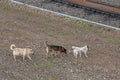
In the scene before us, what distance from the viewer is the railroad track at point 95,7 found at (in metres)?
20.3

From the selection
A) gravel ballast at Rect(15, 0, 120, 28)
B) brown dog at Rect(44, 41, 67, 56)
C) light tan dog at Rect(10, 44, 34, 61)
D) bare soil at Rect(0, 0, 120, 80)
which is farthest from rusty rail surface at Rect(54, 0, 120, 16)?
light tan dog at Rect(10, 44, 34, 61)

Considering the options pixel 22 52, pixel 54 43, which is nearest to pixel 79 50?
pixel 54 43

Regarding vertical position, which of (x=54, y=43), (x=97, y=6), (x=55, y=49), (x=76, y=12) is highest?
(x=97, y=6)

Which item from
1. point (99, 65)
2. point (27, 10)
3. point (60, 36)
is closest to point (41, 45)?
point (60, 36)

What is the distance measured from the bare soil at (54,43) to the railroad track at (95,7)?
1.39 metres

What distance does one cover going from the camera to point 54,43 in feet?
56.7

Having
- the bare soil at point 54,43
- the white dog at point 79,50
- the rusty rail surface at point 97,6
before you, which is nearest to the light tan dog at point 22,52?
the bare soil at point 54,43

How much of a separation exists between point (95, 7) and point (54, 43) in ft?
14.3

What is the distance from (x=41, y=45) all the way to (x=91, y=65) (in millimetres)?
2423

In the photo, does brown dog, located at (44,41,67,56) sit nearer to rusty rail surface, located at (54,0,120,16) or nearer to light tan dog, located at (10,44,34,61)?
light tan dog, located at (10,44,34,61)

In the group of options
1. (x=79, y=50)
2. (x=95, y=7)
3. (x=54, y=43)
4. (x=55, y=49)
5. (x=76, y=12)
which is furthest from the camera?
(x=95, y=7)

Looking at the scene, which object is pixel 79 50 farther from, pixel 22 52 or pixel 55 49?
pixel 22 52

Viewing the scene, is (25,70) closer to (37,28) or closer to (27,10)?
(37,28)

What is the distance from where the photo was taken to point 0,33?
18.1m
